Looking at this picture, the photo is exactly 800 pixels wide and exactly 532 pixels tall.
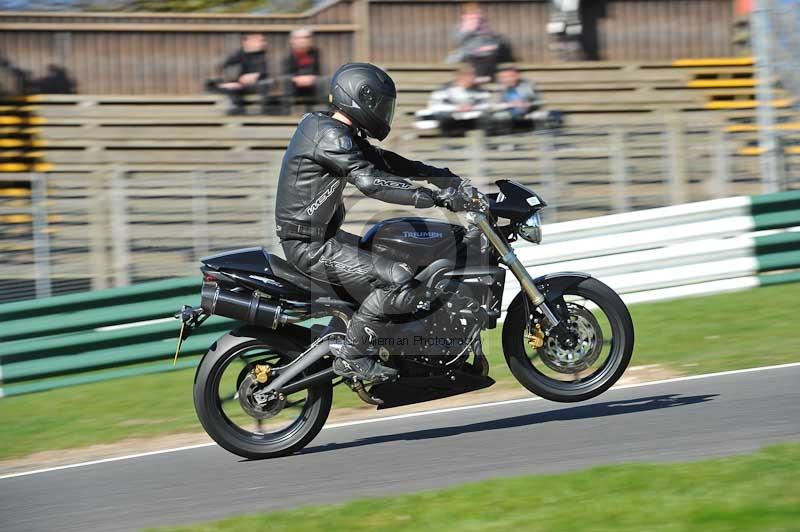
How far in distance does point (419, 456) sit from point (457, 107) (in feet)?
25.0

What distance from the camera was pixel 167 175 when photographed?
10766 mm

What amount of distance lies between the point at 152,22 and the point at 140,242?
20.1ft

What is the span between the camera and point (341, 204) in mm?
5988

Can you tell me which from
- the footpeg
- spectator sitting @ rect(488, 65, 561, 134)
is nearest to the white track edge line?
the footpeg

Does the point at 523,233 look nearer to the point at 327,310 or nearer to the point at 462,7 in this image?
the point at 327,310

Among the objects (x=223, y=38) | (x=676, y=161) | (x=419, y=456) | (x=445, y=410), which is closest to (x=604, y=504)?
(x=419, y=456)


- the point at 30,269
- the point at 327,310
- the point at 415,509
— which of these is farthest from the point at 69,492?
the point at 30,269

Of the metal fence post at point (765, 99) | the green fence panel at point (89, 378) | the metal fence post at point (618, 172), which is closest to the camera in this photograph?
the green fence panel at point (89, 378)

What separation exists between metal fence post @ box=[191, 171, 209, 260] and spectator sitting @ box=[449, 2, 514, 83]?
4.21 metres

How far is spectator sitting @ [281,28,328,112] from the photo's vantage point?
13.9m

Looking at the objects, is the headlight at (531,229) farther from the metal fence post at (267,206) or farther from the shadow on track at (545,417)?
the metal fence post at (267,206)

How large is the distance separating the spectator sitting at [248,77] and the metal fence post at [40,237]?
3929 millimetres

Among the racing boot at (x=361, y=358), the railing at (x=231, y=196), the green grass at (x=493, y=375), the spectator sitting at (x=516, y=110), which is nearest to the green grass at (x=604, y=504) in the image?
the racing boot at (x=361, y=358)

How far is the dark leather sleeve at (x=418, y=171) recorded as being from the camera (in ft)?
20.3
